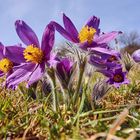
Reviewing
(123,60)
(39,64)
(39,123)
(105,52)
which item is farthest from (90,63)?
(123,60)

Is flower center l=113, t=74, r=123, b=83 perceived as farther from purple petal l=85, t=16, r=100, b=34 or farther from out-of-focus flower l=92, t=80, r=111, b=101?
purple petal l=85, t=16, r=100, b=34

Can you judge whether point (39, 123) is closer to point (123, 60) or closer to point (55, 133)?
point (55, 133)

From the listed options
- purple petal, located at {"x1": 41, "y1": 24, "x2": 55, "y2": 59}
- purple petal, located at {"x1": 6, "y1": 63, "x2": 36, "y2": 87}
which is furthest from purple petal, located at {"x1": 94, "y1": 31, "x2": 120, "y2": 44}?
purple petal, located at {"x1": 6, "y1": 63, "x2": 36, "y2": 87}

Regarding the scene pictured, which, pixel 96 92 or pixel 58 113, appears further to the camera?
pixel 96 92

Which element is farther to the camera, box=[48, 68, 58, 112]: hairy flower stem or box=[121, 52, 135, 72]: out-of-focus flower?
box=[121, 52, 135, 72]: out-of-focus flower

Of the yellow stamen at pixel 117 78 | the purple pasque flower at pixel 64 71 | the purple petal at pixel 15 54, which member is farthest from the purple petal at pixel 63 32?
the yellow stamen at pixel 117 78

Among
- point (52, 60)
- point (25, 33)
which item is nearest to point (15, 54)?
point (25, 33)

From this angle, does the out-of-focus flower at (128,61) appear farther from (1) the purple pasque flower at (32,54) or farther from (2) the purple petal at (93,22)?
(1) the purple pasque flower at (32,54)
